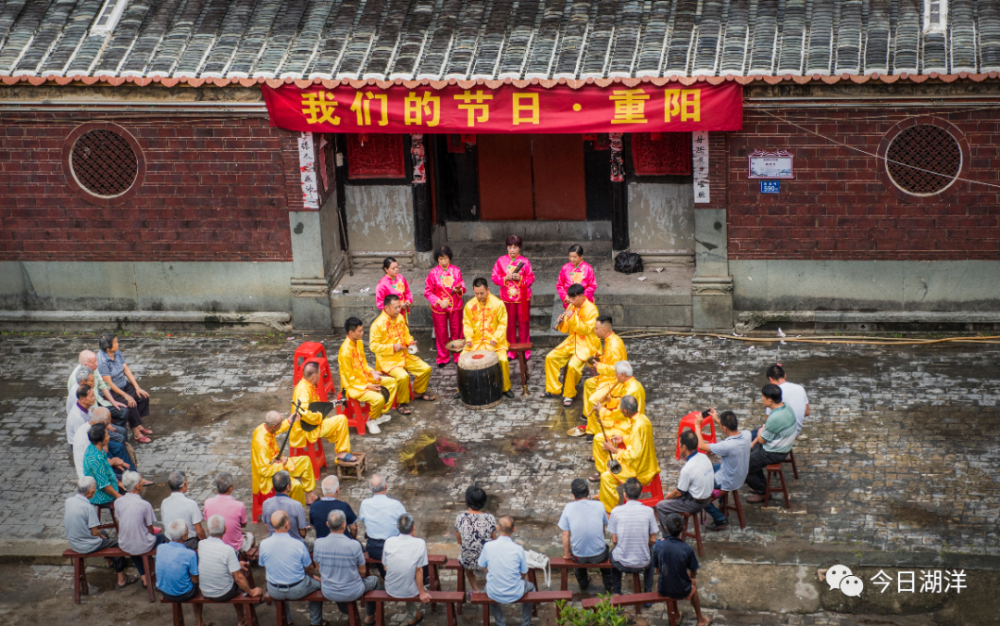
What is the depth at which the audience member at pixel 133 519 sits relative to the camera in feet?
35.9

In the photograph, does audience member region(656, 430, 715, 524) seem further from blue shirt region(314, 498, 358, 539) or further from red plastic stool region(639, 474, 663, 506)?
blue shirt region(314, 498, 358, 539)

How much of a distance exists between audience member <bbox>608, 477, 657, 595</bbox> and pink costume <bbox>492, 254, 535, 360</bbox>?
543 cm

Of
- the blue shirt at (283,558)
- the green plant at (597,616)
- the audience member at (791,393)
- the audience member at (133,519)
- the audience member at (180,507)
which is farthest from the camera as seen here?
the audience member at (791,393)

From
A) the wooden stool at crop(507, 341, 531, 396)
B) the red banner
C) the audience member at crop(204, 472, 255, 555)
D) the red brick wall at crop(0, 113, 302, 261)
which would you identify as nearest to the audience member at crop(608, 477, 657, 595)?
the audience member at crop(204, 472, 255, 555)

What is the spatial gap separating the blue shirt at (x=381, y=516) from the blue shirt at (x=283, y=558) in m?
0.69

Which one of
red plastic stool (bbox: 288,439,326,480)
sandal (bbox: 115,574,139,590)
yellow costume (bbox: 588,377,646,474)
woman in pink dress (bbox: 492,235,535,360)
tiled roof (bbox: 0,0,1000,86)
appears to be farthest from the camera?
woman in pink dress (bbox: 492,235,535,360)

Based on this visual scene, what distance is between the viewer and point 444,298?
15648mm

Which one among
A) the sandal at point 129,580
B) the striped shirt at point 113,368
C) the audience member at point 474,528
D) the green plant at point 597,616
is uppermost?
the striped shirt at point 113,368

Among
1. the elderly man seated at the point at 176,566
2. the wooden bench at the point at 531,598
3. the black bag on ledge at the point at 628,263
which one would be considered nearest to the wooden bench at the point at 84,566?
the elderly man seated at the point at 176,566

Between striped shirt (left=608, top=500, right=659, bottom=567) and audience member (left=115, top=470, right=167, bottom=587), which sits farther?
audience member (left=115, top=470, right=167, bottom=587)

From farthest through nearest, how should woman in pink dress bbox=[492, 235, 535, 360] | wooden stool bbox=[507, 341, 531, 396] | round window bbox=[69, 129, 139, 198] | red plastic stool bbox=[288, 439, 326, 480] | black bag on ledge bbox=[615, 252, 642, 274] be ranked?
black bag on ledge bbox=[615, 252, 642, 274]
round window bbox=[69, 129, 139, 198]
woman in pink dress bbox=[492, 235, 535, 360]
wooden stool bbox=[507, 341, 531, 396]
red plastic stool bbox=[288, 439, 326, 480]

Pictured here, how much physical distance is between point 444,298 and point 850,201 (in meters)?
5.47

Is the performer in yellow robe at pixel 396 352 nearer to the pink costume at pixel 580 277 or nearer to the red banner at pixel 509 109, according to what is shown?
the pink costume at pixel 580 277

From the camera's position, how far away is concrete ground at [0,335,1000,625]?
1091 centimetres
